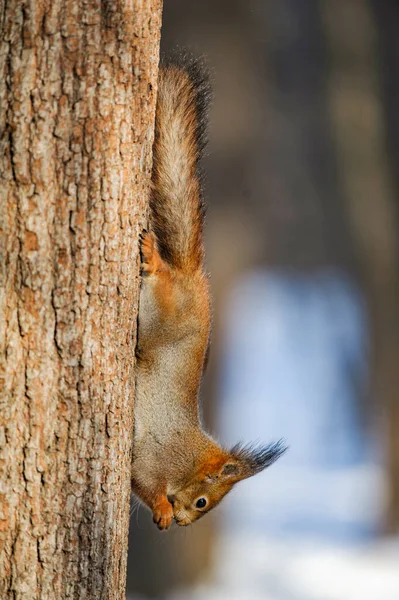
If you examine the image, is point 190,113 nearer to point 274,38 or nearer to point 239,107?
point 239,107

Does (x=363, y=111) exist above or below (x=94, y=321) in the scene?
above

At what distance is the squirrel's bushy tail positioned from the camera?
8.79ft

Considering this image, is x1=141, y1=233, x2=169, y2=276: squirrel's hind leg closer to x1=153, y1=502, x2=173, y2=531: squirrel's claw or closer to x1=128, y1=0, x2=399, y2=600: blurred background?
x1=153, y1=502, x2=173, y2=531: squirrel's claw

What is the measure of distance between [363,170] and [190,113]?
6101mm

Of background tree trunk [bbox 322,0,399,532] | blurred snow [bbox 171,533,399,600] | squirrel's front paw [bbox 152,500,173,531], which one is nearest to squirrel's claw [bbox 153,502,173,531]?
squirrel's front paw [bbox 152,500,173,531]

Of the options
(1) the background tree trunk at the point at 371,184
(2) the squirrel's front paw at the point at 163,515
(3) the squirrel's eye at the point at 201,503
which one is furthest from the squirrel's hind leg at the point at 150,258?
(1) the background tree trunk at the point at 371,184

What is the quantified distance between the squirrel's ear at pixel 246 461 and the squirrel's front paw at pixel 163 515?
279 mm

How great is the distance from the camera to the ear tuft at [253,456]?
316 centimetres

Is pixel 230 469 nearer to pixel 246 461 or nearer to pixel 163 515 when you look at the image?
pixel 246 461

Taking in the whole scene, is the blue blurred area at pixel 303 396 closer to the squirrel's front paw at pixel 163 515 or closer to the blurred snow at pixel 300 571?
the blurred snow at pixel 300 571

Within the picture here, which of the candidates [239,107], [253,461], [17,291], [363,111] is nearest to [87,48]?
[17,291]

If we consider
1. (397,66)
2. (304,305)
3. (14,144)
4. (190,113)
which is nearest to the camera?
(14,144)

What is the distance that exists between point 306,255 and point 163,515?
7.79m

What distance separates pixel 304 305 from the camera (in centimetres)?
1205
